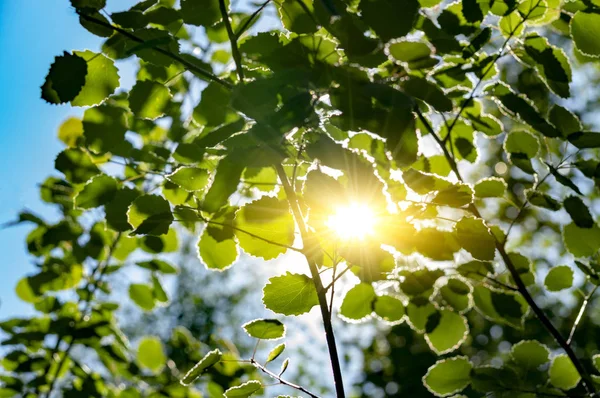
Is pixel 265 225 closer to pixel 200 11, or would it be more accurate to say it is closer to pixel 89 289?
pixel 200 11

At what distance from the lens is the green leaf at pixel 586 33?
0.85 meters

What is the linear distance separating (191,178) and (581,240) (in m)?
0.81

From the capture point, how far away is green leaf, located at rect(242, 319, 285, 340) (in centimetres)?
81

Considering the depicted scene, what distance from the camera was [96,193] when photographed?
1.03 m

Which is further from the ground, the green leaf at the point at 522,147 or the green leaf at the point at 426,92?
the green leaf at the point at 522,147

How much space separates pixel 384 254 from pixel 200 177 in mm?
335

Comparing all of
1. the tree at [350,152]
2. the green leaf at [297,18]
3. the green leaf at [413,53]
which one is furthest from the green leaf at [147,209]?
the green leaf at [413,53]

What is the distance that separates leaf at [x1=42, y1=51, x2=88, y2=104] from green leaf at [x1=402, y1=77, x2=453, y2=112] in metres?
0.53

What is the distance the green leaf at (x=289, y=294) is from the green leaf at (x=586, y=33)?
24.8 inches

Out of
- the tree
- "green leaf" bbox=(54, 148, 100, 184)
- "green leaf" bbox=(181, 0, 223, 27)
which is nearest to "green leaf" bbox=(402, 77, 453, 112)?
the tree

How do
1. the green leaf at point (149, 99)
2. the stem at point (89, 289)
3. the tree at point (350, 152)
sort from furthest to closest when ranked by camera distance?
the stem at point (89, 289) → the green leaf at point (149, 99) → the tree at point (350, 152)

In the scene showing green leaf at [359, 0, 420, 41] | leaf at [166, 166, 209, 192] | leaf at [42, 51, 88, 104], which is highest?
leaf at [42, 51, 88, 104]

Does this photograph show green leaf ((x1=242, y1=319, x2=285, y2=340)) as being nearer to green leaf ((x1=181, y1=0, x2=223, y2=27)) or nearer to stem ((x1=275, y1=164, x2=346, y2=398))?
stem ((x1=275, y1=164, x2=346, y2=398))

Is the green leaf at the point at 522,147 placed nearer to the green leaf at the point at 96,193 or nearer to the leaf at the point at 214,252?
the leaf at the point at 214,252
